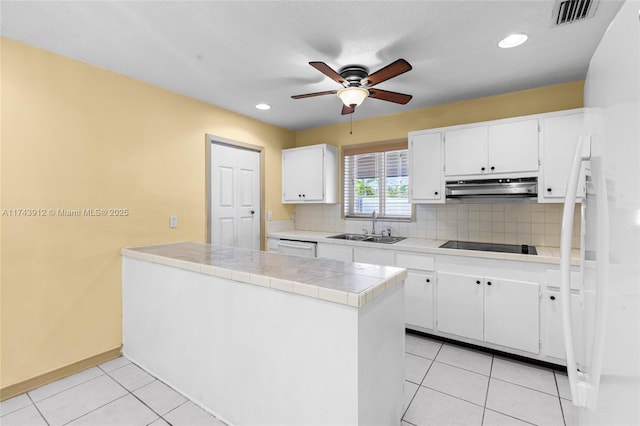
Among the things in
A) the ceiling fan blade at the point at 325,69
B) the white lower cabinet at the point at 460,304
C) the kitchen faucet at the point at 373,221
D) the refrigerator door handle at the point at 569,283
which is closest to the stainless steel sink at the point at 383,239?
the kitchen faucet at the point at 373,221

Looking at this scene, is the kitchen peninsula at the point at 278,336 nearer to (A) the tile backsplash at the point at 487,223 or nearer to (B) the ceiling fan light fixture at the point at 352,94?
(B) the ceiling fan light fixture at the point at 352,94

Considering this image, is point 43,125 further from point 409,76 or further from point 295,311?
point 409,76

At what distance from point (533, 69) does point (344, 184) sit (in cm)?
235

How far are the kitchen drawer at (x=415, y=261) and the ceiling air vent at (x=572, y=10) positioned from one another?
197cm

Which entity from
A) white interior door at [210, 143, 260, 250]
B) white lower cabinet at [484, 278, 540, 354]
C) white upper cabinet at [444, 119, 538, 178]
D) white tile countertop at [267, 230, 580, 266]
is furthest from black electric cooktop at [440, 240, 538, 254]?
white interior door at [210, 143, 260, 250]

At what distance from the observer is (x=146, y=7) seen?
5.69ft

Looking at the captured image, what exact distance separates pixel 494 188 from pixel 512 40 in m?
1.25

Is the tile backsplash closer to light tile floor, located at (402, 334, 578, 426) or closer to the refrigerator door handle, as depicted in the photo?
light tile floor, located at (402, 334, 578, 426)

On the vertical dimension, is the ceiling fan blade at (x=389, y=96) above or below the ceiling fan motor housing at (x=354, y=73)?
below

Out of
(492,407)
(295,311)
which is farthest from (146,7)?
(492,407)

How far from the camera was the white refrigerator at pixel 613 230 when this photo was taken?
0.53m

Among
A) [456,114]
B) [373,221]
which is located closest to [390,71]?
[456,114]

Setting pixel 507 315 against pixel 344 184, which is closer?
pixel 507 315

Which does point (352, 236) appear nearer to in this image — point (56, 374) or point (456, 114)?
point (456, 114)
